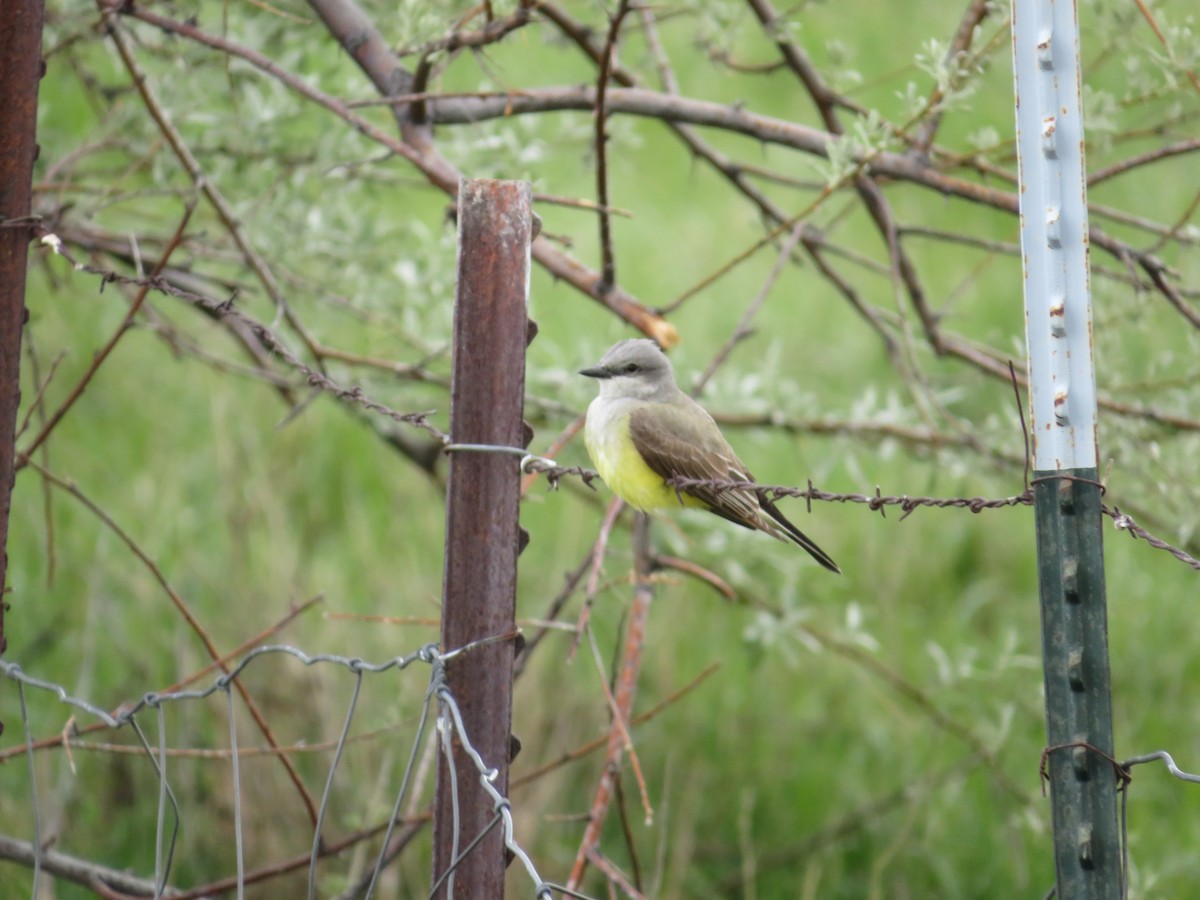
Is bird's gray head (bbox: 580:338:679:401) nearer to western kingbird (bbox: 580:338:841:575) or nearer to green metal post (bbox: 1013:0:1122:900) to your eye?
western kingbird (bbox: 580:338:841:575)

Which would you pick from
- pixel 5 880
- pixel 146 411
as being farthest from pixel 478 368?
pixel 146 411

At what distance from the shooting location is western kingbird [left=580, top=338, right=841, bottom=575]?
283 centimetres

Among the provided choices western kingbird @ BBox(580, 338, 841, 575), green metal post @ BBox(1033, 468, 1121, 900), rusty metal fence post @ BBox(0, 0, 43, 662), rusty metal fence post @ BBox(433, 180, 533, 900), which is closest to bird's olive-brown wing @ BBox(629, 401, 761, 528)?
western kingbird @ BBox(580, 338, 841, 575)

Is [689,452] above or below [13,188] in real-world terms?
below

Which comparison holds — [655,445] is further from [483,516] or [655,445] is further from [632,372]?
[483,516]

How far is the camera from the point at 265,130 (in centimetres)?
398

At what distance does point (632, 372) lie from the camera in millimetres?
3051

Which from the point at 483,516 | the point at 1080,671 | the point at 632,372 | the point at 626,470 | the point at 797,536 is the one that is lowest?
the point at 1080,671

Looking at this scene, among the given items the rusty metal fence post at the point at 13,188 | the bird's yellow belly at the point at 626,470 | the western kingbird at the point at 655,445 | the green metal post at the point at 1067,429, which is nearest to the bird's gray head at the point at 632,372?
the western kingbird at the point at 655,445

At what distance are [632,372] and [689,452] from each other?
242mm

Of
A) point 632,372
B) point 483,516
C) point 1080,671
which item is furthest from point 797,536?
point 1080,671

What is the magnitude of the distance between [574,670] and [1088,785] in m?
3.54

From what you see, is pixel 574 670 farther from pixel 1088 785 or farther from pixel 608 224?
pixel 1088 785

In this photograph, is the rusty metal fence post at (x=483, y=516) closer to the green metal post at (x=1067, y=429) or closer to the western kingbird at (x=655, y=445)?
A: the green metal post at (x=1067, y=429)
